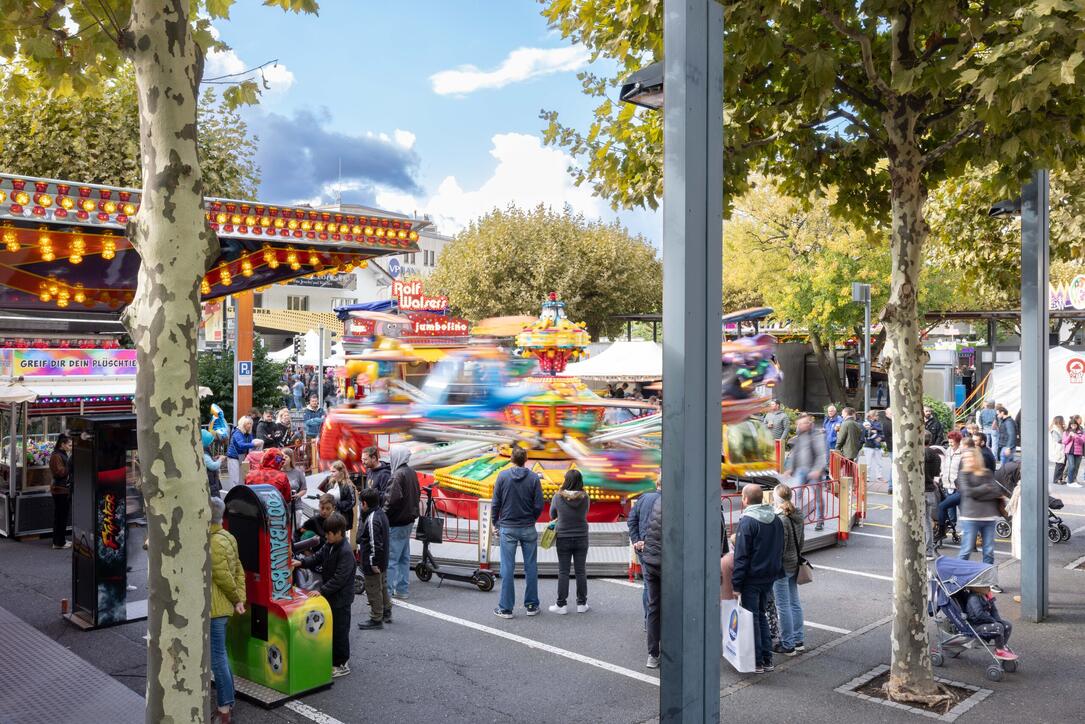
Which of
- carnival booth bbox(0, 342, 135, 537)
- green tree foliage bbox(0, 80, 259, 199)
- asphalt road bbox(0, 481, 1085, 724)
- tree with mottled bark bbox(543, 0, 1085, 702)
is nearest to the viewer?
tree with mottled bark bbox(543, 0, 1085, 702)

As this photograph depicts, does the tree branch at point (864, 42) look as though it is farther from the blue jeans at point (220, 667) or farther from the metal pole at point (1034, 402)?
the blue jeans at point (220, 667)

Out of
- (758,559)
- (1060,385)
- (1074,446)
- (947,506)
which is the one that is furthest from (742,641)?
(1060,385)

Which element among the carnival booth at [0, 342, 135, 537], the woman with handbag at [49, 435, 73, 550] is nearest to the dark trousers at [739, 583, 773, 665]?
the carnival booth at [0, 342, 135, 537]

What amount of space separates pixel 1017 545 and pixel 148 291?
10966mm

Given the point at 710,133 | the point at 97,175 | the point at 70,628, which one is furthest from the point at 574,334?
the point at 710,133

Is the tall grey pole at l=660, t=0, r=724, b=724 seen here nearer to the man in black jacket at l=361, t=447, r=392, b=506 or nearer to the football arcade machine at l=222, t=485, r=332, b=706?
the football arcade machine at l=222, t=485, r=332, b=706

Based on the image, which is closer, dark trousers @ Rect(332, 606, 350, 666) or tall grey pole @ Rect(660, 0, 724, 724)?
tall grey pole @ Rect(660, 0, 724, 724)

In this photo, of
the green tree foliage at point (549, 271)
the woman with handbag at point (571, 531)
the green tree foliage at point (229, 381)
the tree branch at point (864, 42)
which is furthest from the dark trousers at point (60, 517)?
the green tree foliage at point (549, 271)

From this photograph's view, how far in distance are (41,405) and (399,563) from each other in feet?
28.6

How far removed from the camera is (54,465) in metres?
12.3

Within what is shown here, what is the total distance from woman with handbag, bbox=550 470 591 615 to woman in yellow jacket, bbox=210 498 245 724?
3.54 m

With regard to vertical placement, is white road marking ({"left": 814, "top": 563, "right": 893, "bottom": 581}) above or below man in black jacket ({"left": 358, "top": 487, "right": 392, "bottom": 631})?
below

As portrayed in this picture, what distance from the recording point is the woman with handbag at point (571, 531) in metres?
9.02

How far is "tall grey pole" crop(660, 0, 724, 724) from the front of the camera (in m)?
4.07
